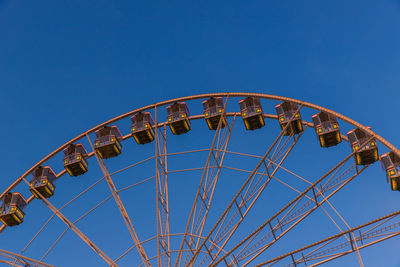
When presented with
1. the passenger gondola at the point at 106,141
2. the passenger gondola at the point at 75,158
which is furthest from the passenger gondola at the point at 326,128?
the passenger gondola at the point at 75,158

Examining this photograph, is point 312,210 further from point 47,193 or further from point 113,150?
point 47,193

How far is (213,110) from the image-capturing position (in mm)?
28000

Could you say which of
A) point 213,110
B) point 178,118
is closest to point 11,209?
point 178,118

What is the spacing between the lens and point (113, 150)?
1126 inches

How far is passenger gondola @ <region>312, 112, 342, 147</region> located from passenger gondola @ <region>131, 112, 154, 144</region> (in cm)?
884

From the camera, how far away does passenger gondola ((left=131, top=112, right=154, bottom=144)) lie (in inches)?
1137

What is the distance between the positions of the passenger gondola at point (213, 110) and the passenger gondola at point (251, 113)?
3.49 ft

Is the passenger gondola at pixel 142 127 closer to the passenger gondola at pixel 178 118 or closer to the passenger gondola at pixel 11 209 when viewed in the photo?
the passenger gondola at pixel 178 118

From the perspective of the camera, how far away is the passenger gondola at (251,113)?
27.2 m

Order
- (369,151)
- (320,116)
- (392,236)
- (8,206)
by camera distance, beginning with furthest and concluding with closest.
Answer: (8,206), (320,116), (369,151), (392,236)

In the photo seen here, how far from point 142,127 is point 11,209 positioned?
26.0 ft

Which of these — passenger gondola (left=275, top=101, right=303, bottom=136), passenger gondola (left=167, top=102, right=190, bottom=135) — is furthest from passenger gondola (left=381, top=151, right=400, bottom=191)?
passenger gondola (left=167, top=102, right=190, bottom=135)

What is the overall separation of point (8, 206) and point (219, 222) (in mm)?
12308

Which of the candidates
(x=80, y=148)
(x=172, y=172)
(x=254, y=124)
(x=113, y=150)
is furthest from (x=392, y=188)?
(x=80, y=148)
